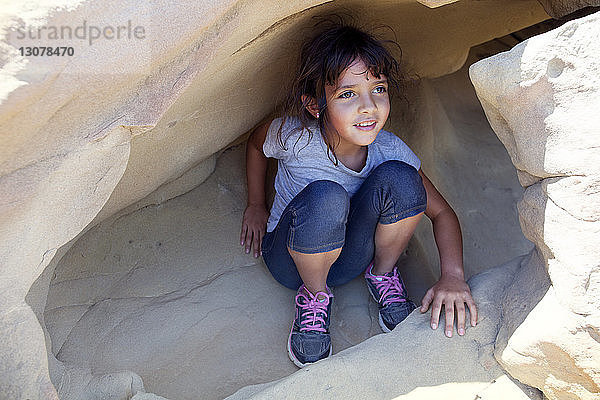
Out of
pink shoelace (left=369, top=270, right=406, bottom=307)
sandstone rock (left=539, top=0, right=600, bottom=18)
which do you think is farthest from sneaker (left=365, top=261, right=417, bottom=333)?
sandstone rock (left=539, top=0, right=600, bottom=18)

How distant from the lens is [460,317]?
1416 millimetres

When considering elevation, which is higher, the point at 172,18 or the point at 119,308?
the point at 172,18

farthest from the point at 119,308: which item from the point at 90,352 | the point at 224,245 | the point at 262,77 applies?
the point at 262,77

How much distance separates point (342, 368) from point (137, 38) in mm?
776

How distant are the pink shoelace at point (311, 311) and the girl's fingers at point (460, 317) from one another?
0.37 metres

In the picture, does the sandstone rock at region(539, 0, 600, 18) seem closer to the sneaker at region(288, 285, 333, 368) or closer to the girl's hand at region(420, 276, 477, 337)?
the girl's hand at region(420, 276, 477, 337)

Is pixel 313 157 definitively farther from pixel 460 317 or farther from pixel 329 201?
pixel 460 317

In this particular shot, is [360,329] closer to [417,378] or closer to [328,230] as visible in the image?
[328,230]

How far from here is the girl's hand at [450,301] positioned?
55.6 inches

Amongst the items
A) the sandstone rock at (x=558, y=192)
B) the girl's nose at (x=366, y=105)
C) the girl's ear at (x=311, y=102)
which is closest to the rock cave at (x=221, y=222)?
the sandstone rock at (x=558, y=192)

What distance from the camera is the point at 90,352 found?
156cm

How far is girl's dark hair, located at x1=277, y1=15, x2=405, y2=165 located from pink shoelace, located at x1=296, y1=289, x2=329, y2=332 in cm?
37

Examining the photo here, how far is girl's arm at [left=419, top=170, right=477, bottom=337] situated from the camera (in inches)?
56.4

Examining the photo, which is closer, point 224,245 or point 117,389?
point 117,389
